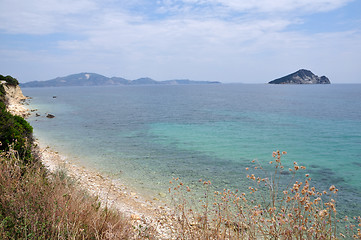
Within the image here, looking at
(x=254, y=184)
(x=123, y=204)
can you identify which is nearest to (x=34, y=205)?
(x=123, y=204)

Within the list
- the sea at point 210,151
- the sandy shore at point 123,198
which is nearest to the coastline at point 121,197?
the sandy shore at point 123,198

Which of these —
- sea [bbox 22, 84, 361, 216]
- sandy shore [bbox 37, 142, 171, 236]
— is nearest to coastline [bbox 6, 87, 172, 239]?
sandy shore [bbox 37, 142, 171, 236]

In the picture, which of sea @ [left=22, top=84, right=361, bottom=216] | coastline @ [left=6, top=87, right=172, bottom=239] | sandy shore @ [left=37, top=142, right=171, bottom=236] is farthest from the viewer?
sea @ [left=22, top=84, right=361, bottom=216]

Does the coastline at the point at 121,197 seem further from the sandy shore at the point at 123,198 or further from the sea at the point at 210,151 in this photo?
the sea at the point at 210,151

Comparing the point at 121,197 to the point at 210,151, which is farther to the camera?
the point at 210,151

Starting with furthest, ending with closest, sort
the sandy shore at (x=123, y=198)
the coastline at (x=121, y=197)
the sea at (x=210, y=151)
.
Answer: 1. the sea at (x=210, y=151)
2. the sandy shore at (x=123, y=198)
3. the coastline at (x=121, y=197)

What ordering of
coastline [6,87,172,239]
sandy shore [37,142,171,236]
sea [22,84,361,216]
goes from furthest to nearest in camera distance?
sea [22,84,361,216]
sandy shore [37,142,171,236]
coastline [6,87,172,239]

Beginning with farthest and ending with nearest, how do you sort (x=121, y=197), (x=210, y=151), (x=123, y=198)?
1. (x=210, y=151)
2. (x=121, y=197)
3. (x=123, y=198)

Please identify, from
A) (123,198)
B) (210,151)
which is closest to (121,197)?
(123,198)

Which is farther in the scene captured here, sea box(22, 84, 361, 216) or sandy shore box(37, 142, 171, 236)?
sea box(22, 84, 361, 216)

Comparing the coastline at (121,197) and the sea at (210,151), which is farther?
the sea at (210,151)

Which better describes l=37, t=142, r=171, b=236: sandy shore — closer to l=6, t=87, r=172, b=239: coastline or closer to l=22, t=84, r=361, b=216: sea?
l=6, t=87, r=172, b=239: coastline

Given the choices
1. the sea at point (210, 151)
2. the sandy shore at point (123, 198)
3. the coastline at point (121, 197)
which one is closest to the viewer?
the coastline at point (121, 197)

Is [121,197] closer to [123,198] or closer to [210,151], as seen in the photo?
[123,198]
